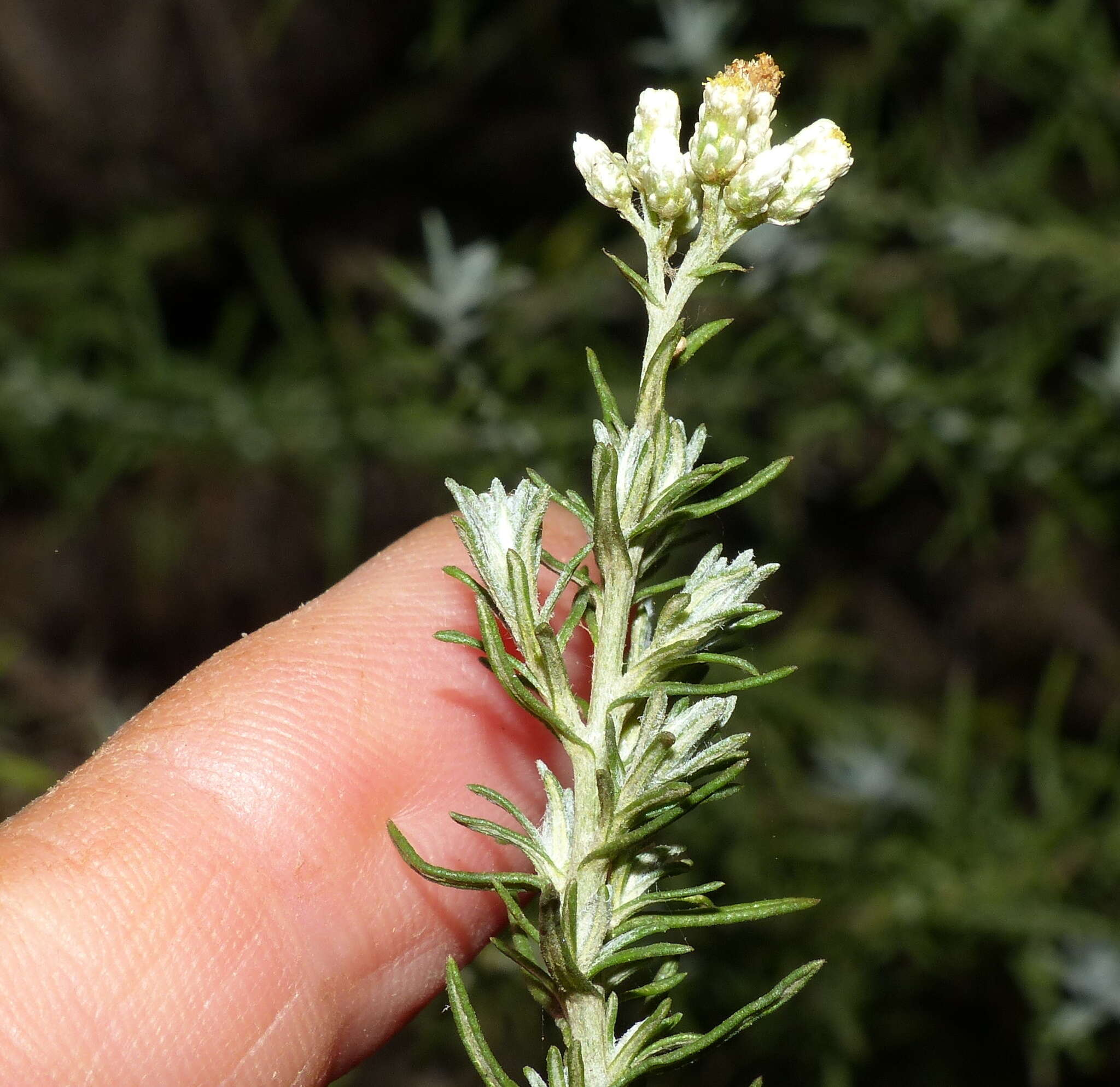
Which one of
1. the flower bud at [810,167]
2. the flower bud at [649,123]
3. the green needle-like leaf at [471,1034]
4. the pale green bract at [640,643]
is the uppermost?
the flower bud at [649,123]

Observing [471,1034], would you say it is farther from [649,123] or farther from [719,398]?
[719,398]

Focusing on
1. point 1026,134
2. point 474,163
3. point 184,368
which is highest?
point 474,163

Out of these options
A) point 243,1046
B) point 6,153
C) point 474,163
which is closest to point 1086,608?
point 474,163

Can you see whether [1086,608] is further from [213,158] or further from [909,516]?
[213,158]

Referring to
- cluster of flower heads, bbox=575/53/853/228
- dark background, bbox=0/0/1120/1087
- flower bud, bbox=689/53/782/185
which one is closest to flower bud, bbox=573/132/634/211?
cluster of flower heads, bbox=575/53/853/228

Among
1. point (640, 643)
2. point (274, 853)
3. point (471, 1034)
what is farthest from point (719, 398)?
point (471, 1034)

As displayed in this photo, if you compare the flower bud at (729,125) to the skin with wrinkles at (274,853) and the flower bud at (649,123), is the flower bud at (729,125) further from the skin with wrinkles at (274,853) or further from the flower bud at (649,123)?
the skin with wrinkles at (274,853)

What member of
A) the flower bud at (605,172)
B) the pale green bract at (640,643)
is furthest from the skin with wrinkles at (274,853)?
the flower bud at (605,172)
